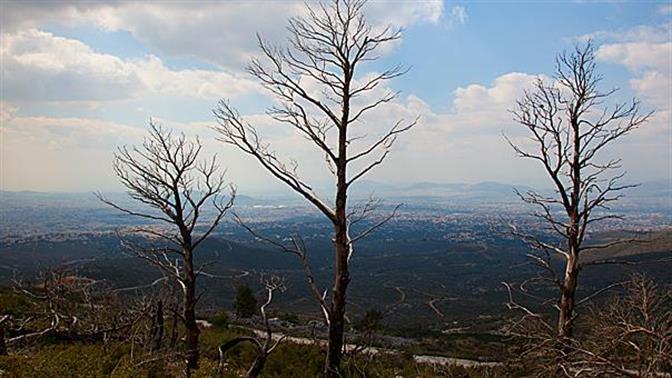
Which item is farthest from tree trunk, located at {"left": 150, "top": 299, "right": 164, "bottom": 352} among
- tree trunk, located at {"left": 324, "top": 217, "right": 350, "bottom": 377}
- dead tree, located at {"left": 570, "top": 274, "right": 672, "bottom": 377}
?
dead tree, located at {"left": 570, "top": 274, "right": 672, "bottom": 377}

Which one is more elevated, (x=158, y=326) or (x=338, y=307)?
(x=338, y=307)

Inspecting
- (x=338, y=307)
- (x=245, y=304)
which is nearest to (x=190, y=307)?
(x=338, y=307)

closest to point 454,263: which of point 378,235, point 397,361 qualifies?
point 378,235

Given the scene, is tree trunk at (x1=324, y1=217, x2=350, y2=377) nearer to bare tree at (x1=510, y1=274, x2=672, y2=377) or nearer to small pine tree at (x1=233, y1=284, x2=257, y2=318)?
bare tree at (x1=510, y1=274, x2=672, y2=377)

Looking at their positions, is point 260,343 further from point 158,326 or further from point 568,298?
point 568,298

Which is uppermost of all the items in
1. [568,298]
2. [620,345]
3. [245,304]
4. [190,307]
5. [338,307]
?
[338,307]

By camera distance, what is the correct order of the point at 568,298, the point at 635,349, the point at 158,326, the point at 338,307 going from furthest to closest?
the point at 158,326, the point at 568,298, the point at 338,307, the point at 635,349

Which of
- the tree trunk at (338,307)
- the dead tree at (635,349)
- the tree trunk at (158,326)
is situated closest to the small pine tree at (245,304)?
the tree trunk at (158,326)

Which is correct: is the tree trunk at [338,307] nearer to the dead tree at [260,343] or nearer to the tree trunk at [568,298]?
the dead tree at [260,343]

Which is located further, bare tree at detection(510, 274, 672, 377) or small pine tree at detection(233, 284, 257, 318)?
small pine tree at detection(233, 284, 257, 318)

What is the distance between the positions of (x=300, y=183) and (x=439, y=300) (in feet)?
217

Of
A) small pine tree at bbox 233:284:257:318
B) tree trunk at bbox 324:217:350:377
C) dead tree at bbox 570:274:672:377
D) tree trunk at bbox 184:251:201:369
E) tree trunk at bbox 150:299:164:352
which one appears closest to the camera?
dead tree at bbox 570:274:672:377

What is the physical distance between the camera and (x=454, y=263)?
117m

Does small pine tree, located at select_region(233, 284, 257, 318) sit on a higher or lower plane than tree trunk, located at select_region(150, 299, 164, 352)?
lower
